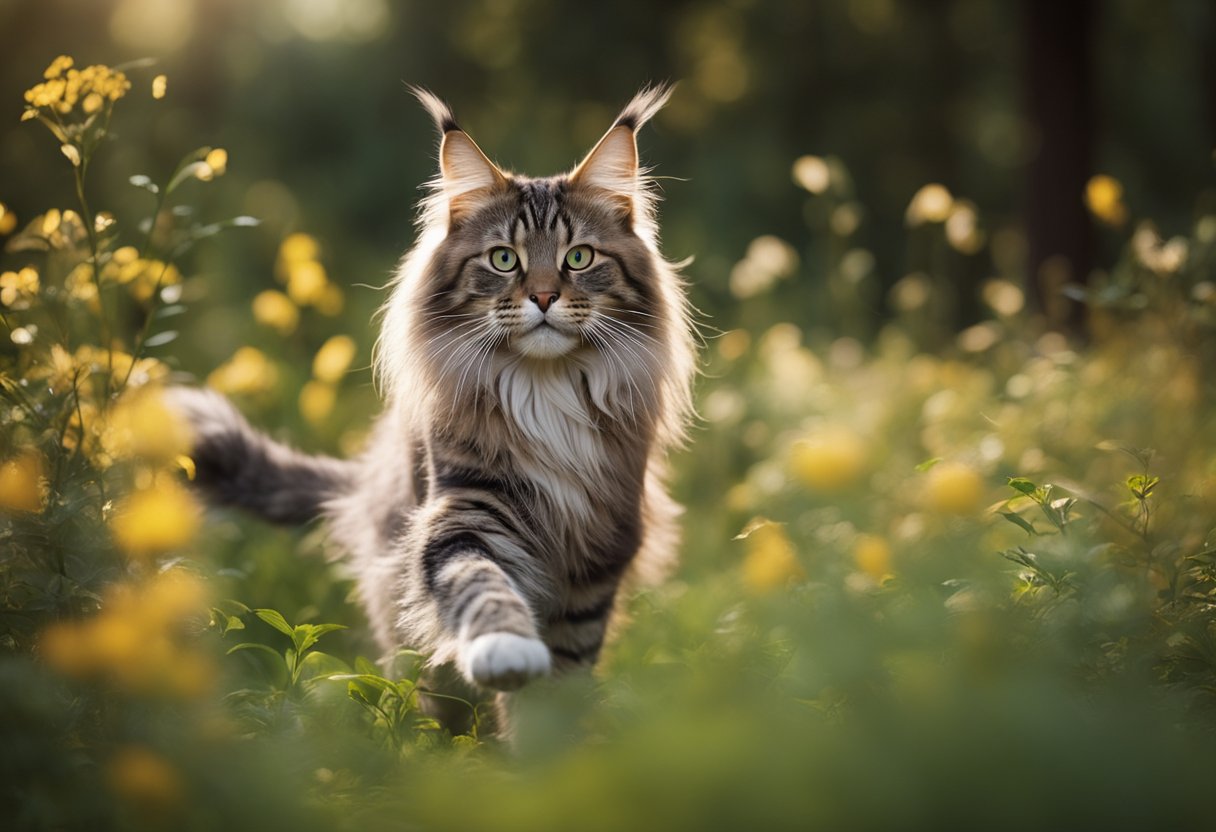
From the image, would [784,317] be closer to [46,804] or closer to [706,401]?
[706,401]

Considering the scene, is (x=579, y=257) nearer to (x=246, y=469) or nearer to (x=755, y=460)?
(x=246, y=469)

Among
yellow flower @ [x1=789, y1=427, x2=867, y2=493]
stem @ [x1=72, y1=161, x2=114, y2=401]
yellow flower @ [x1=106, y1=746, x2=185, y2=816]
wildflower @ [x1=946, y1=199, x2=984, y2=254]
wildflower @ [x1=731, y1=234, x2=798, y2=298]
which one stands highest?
wildflower @ [x1=731, y1=234, x2=798, y2=298]

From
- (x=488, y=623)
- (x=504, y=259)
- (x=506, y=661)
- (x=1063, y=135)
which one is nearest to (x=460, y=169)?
(x=504, y=259)

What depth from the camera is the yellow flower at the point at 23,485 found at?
1.77 metres

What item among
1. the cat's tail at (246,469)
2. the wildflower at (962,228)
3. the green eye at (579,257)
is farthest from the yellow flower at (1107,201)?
the cat's tail at (246,469)

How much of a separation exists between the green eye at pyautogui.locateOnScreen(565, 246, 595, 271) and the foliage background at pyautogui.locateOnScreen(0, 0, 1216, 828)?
2.51 ft

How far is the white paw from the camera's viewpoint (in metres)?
1.83

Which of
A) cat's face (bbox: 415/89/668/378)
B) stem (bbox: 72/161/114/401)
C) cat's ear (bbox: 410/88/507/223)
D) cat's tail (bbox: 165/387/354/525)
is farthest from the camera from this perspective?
cat's tail (bbox: 165/387/354/525)

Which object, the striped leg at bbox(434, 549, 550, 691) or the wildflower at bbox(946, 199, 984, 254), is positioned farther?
the wildflower at bbox(946, 199, 984, 254)

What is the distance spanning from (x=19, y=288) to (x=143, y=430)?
2.37 ft

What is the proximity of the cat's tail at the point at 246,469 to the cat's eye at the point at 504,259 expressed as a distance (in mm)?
1102

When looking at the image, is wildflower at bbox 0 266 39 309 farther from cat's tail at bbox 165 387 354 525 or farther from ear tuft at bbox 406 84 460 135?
ear tuft at bbox 406 84 460 135

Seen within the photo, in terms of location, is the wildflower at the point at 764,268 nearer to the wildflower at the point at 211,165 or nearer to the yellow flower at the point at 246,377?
the yellow flower at the point at 246,377

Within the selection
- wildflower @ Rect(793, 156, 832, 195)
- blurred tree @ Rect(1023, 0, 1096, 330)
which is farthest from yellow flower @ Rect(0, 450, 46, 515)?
blurred tree @ Rect(1023, 0, 1096, 330)
